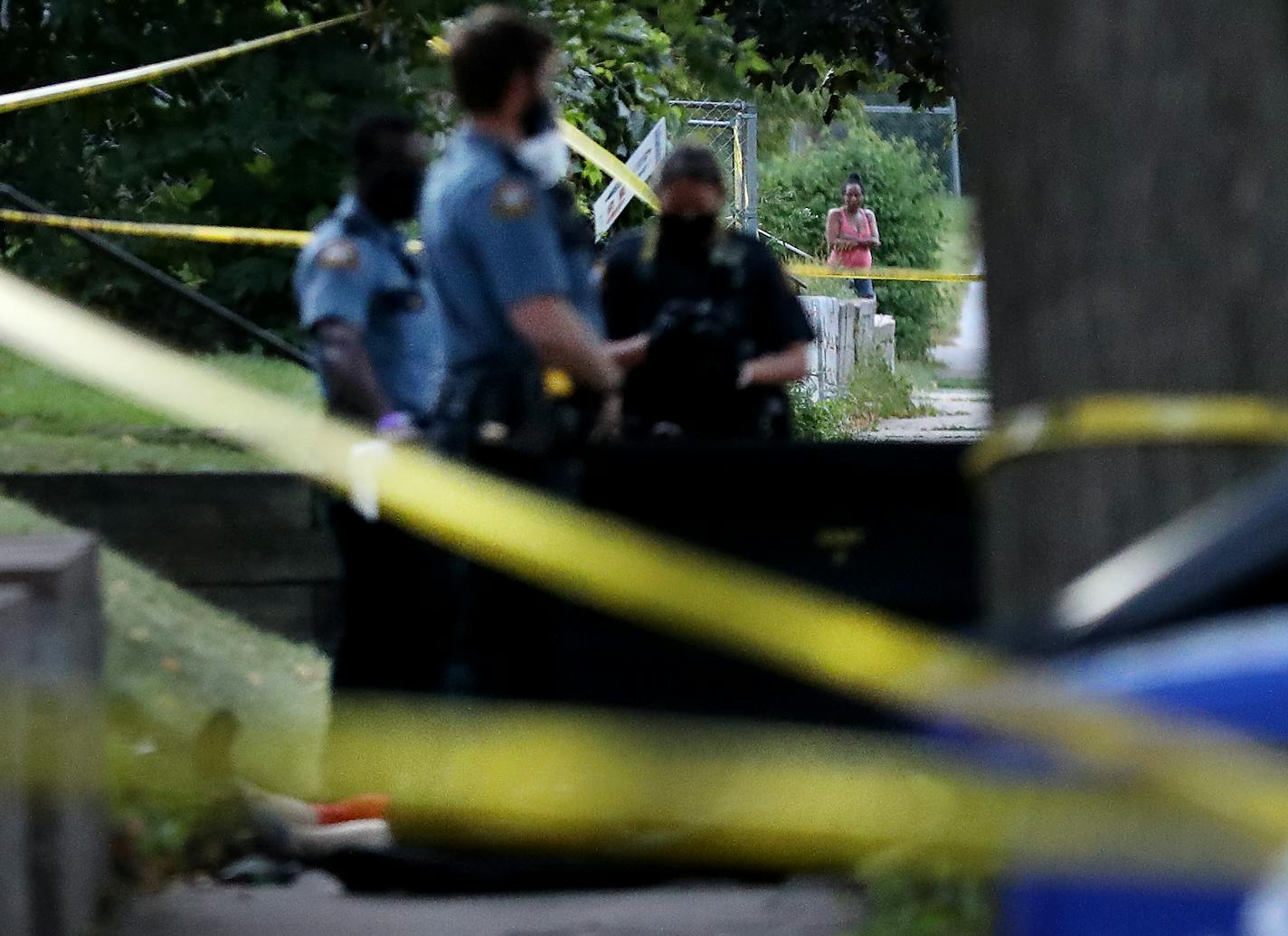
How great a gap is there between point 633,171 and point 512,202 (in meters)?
6.76

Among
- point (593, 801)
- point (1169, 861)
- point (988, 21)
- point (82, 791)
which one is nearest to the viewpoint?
point (1169, 861)

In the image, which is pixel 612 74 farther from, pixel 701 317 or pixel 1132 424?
pixel 1132 424

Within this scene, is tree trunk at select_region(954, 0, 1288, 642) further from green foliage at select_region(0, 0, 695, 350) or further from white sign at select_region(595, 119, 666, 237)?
white sign at select_region(595, 119, 666, 237)

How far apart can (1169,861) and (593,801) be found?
2820 millimetres

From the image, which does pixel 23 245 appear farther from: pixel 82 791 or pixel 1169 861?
pixel 1169 861

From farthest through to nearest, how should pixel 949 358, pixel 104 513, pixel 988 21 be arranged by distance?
pixel 949 358 < pixel 104 513 < pixel 988 21

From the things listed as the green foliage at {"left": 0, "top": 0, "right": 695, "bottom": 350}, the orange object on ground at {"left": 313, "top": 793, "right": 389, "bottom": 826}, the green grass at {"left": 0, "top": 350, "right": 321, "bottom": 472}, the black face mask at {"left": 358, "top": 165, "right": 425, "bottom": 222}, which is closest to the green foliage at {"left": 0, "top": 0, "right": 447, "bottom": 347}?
the green foliage at {"left": 0, "top": 0, "right": 695, "bottom": 350}

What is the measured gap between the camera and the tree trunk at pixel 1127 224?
263 centimetres

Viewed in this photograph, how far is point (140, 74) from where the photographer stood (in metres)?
9.02

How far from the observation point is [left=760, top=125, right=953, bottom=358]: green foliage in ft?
78.5

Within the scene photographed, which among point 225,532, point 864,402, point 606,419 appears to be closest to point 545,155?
point 606,419

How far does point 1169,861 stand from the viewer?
1.80m

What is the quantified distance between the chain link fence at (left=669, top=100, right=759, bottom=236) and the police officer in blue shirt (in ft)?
29.2

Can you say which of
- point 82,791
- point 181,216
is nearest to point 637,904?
point 82,791
